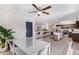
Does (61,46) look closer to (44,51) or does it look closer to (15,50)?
(44,51)

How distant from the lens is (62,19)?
1638 mm

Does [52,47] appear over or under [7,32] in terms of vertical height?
under

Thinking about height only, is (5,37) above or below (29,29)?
below

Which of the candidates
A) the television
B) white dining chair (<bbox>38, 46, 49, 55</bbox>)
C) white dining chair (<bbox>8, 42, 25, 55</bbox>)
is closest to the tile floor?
white dining chair (<bbox>38, 46, 49, 55</bbox>)

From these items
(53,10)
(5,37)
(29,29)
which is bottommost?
(5,37)

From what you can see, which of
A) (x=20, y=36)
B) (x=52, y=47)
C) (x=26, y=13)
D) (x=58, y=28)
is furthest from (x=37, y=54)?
(x=26, y=13)

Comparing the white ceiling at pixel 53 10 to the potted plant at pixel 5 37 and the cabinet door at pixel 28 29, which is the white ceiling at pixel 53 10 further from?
the potted plant at pixel 5 37

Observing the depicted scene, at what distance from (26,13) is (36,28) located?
0.82 feet

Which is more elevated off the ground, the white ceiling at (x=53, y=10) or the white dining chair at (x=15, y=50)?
the white ceiling at (x=53, y=10)

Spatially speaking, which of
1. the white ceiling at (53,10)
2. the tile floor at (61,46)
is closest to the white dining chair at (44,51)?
the tile floor at (61,46)

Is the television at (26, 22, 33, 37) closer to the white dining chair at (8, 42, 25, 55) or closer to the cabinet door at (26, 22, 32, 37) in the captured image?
the cabinet door at (26, 22, 32, 37)

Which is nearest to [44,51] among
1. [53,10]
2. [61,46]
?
[61,46]
